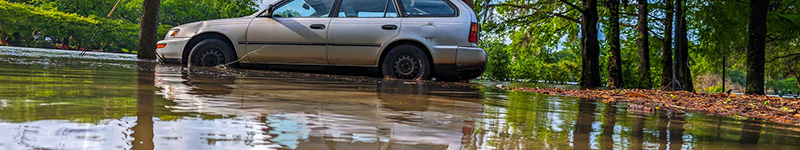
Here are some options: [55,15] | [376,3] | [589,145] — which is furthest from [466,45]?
[55,15]

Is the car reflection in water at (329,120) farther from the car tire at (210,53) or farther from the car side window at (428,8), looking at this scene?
the car tire at (210,53)

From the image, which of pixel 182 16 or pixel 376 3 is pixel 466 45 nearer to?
pixel 376 3

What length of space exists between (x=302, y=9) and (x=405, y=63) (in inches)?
64.7

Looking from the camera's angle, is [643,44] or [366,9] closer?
[366,9]

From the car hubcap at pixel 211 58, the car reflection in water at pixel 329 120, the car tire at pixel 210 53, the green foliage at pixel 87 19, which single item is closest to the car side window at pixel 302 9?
the car tire at pixel 210 53

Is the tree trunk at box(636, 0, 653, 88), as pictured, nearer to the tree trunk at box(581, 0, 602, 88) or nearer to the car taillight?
the tree trunk at box(581, 0, 602, 88)

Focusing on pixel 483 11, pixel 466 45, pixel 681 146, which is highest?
pixel 483 11

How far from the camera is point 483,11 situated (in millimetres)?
19297

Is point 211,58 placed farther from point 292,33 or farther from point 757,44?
point 757,44

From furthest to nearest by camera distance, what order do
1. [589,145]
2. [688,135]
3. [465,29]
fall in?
[465,29] → [688,135] → [589,145]

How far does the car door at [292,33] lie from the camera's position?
31.9ft

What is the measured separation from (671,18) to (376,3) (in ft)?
42.8

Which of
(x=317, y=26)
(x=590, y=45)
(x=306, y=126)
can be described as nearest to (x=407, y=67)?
(x=317, y=26)

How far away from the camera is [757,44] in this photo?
14.1 m
